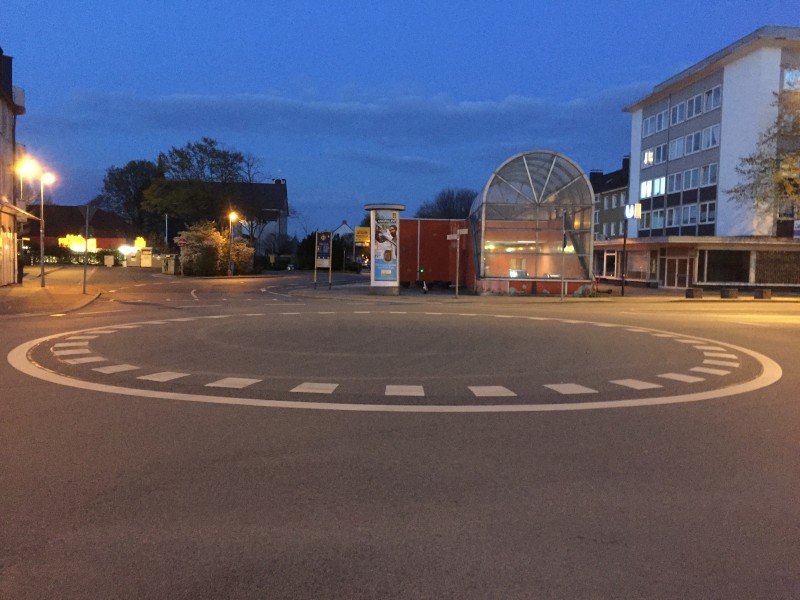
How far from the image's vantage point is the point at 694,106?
169 feet

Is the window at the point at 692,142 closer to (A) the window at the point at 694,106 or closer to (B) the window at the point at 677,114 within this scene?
(A) the window at the point at 694,106

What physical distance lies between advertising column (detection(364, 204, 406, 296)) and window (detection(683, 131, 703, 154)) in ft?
94.2

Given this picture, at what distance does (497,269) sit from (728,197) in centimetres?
2234

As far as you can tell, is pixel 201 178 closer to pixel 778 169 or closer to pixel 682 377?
pixel 778 169

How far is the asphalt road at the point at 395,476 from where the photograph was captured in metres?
3.84

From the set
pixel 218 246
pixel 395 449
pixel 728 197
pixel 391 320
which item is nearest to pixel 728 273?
pixel 728 197

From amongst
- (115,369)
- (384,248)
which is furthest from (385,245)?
(115,369)

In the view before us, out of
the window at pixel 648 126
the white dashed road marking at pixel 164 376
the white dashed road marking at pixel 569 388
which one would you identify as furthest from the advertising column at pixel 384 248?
the window at pixel 648 126

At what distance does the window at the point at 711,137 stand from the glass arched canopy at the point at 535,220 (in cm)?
1999

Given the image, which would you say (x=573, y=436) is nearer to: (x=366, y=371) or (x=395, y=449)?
(x=395, y=449)

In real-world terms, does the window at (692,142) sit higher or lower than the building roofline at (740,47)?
lower

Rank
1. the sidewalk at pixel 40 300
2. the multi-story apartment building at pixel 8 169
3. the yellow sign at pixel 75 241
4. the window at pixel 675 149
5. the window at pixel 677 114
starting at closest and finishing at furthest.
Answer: the sidewalk at pixel 40 300 → the multi-story apartment building at pixel 8 169 → the window at pixel 677 114 → the window at pixel 675 149 → the yellow sign at pixel 75 241

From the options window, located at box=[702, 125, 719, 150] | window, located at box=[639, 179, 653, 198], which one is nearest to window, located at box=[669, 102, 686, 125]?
window, located at box=[702, 125, 719, 150]

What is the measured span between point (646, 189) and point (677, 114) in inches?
287
